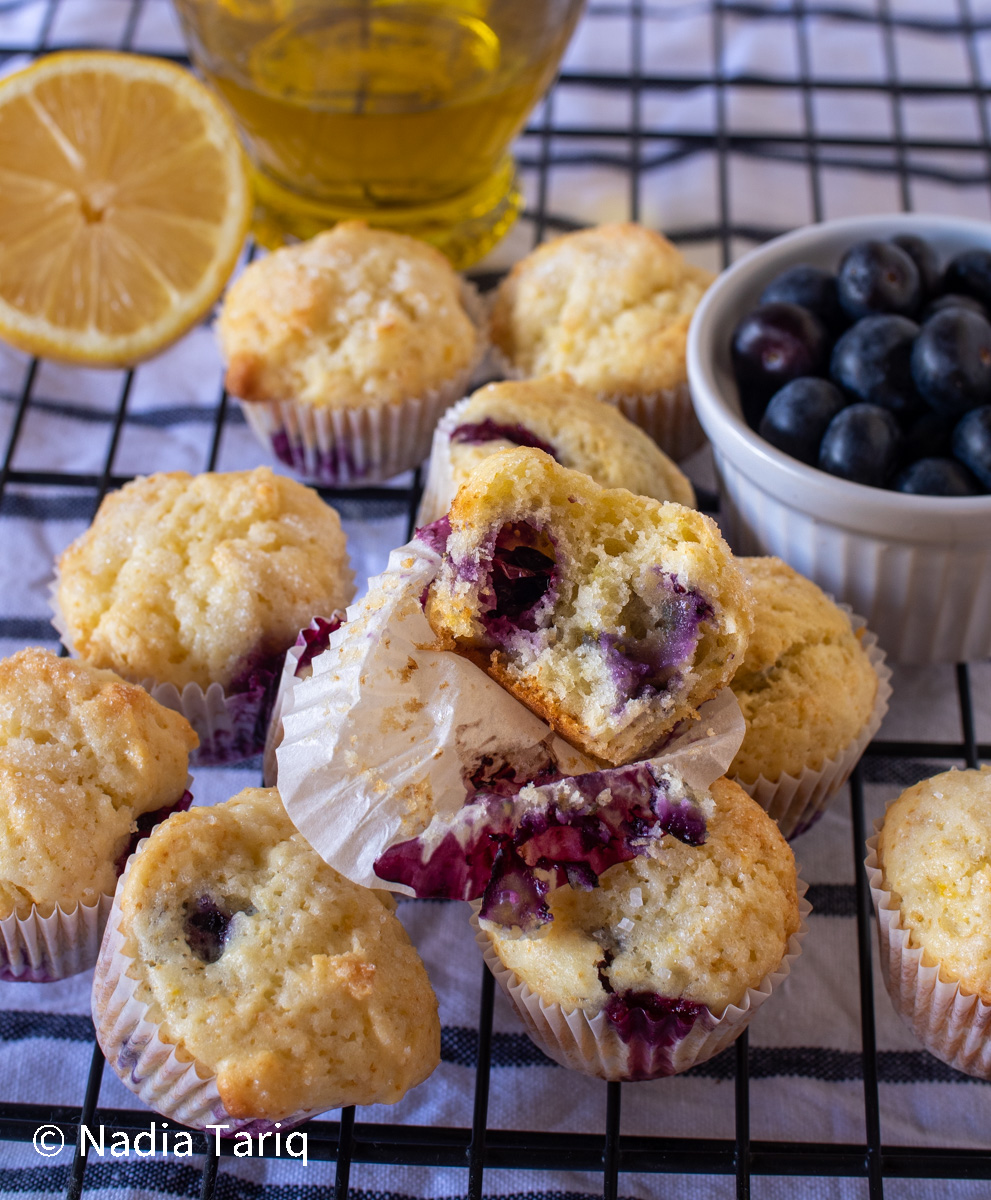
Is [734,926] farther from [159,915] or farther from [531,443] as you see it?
[531,443]

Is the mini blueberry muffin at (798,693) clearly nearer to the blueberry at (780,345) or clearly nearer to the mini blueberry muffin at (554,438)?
the mini blueberry muffin at (554,438)

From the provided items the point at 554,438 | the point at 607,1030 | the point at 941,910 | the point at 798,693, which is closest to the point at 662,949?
the point at 607,1030

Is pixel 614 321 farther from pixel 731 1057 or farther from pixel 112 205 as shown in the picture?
pixel 731 1057

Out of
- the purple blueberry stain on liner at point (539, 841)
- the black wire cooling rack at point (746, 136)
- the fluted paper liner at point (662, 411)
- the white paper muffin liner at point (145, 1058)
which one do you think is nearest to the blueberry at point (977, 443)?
the black wire cooling rack at point (746, 136)

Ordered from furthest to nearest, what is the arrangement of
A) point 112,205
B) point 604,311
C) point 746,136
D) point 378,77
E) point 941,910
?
point 746,136 < point 378,77 < point 112,205 < point 604,311 < point 941,910

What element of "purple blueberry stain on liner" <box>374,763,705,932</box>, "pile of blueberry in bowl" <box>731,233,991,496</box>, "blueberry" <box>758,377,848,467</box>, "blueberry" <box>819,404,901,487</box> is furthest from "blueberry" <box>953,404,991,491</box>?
"purple blueberry stain on liner" <box>374,763,705,932</box>

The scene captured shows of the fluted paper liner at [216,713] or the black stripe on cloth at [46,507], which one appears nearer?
the fluted paper liner at [216,713]
